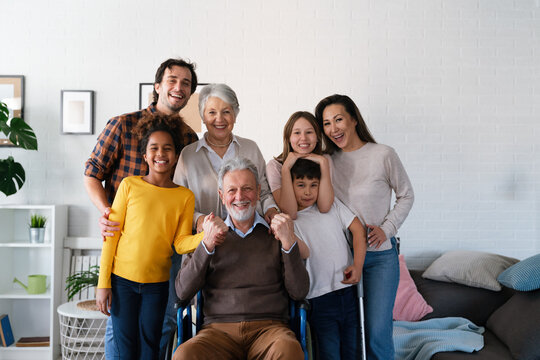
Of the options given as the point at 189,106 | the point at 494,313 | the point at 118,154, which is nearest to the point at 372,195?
the point at 118,154

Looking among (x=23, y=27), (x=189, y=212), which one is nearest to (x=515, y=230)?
(x=189, y=212)

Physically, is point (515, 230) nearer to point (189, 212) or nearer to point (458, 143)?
point (458, 143)

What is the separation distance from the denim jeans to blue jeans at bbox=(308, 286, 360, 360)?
70 cm

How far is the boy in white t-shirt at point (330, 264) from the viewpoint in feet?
6.83

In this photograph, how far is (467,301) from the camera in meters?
3.23

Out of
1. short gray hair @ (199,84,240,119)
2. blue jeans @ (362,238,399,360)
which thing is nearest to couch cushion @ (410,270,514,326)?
blue jeans @ (362,238,399,360)

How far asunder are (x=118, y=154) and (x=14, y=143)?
1823mm

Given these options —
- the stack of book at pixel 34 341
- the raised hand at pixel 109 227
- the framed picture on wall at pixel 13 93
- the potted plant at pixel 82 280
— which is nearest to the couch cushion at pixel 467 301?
the raised hand at pixel 109 227

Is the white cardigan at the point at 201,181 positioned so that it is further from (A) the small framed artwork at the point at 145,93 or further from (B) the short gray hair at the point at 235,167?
(A) the small framed artwork at the point at 145,93

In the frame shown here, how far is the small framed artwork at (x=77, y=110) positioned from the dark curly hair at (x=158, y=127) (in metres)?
1.92

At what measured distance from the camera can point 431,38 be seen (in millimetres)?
3977

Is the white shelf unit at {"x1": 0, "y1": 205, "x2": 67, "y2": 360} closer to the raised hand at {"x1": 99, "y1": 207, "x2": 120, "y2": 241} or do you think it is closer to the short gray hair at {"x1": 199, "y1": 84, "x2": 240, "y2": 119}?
→ the raised hand at {"x1": 99, "y1": 207, "x2": 120, "y2": 241}

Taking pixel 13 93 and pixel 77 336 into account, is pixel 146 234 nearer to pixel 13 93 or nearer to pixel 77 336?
pixel 77 336

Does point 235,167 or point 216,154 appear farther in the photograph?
point 216,154
